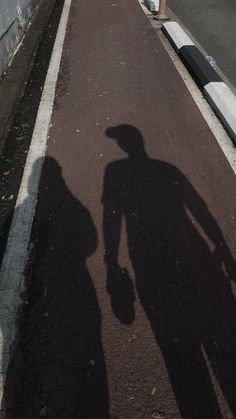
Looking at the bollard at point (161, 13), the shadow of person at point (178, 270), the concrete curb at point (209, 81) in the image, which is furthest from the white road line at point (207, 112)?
the bollard at point (161, 13)

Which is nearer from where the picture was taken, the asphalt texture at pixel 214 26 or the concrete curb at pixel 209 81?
the concrete curb at pixel 209 81

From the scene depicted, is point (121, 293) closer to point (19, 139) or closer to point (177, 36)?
point (19, 139)

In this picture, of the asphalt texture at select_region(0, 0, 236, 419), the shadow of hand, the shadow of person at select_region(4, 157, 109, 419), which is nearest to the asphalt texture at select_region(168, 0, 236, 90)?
the asphalt texture at select_region(0, 0, 236, 419)

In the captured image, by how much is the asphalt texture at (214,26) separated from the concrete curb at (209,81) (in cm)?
45

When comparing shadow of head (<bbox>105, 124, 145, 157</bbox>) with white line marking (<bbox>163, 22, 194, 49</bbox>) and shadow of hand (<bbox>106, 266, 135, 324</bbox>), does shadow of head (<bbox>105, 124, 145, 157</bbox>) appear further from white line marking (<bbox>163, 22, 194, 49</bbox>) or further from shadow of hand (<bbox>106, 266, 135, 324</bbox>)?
white line marking (<bbox>163, 22, 194, 49</bbox>)

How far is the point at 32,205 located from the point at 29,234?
0.50m

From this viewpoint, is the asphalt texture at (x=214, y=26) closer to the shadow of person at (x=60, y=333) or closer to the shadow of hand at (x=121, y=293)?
the shadow of person at (x=60, y=333)

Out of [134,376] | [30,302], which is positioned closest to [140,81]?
[30,302]

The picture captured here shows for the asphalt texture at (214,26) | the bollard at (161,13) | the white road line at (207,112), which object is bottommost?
the white road line at (207,112)

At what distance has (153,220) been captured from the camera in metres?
4.25

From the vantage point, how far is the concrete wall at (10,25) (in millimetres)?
7811

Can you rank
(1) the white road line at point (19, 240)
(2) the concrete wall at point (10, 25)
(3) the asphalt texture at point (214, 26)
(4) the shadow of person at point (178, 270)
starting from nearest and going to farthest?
(4) the shadow of person at point (178, 270) < (1) the white road line at point (19, 240) < (2) the concrete wall at point (10, 25) < (3) the asphalt texture at point (214, 26)

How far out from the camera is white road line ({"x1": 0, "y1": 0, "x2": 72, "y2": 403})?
127 inches

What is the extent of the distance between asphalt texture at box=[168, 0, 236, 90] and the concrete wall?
433cm
